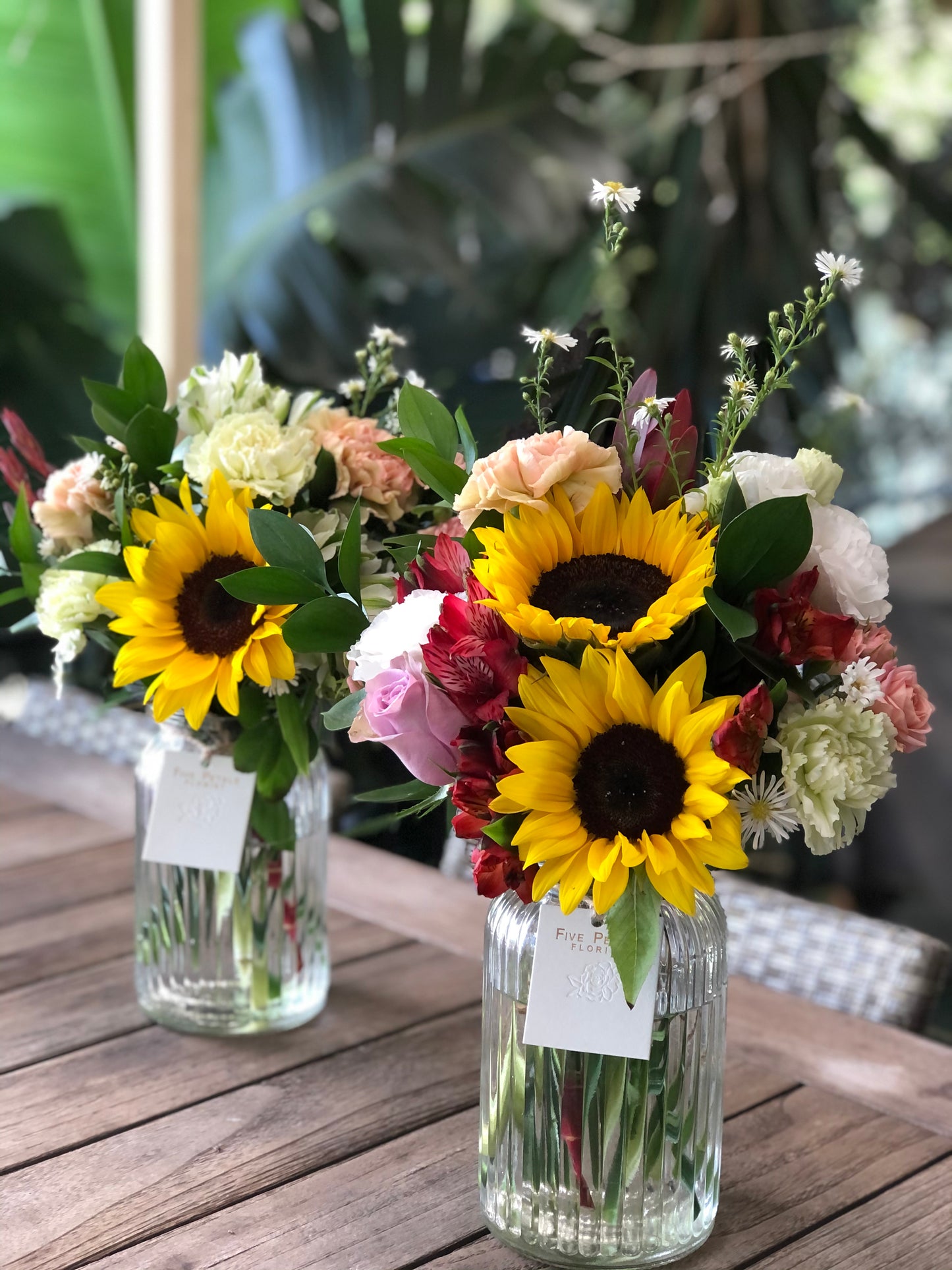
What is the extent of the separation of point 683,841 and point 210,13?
247 cm

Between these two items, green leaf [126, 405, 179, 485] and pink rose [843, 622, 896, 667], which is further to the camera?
green leaf [126, 405, 179, 485]

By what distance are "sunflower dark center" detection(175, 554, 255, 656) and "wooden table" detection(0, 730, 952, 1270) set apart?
318 millimetres

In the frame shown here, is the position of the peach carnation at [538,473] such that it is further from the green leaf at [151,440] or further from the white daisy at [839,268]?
the green leaf at [151,440]

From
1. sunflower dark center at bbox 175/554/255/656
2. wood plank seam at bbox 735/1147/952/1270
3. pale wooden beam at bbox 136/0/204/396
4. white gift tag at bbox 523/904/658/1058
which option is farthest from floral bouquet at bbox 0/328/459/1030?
pale wooden beam at bbox 136/0/204/396

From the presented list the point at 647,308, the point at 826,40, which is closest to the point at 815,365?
the point at 647,308

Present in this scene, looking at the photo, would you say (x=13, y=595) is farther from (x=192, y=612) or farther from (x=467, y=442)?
(x=467, y=442)

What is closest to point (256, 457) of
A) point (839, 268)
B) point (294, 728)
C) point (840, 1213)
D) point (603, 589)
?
point (294, 728)

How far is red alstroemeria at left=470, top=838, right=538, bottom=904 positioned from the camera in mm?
700

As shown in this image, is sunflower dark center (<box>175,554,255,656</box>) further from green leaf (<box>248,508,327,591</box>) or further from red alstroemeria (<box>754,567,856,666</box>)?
red alstroemeria (<box>754,567,856,666</box>)

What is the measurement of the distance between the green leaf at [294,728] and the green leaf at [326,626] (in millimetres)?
136

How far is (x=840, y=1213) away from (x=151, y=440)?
2.21ft

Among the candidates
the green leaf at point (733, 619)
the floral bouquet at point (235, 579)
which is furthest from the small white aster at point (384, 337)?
the green leaf at point (733, 619)

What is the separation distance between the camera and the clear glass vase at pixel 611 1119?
75 centimetres

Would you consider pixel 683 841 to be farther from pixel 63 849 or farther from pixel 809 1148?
pixel 63 849
